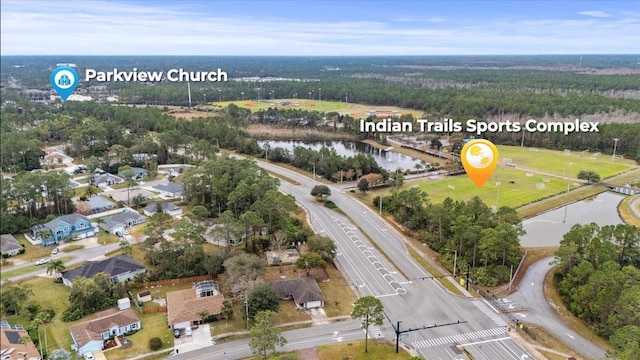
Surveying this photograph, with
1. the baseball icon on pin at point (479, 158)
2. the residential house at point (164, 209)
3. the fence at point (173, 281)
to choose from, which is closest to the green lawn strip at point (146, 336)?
the fence at point (173, 281)

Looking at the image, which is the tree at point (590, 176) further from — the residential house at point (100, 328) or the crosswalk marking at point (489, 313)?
the residential house at point (100, 328)

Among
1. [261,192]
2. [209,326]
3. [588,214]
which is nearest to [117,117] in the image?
[261,192]

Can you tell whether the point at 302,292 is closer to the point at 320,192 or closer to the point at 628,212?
the point at 320,192

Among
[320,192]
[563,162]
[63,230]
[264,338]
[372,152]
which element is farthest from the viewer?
[372,152]

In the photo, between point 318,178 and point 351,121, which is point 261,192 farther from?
point 351,121

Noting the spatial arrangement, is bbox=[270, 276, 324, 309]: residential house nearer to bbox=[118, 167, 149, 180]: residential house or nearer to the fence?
the fence

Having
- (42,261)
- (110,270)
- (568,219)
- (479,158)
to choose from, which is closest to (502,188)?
(568,219)

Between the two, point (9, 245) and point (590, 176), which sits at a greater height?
point (590, 176)
